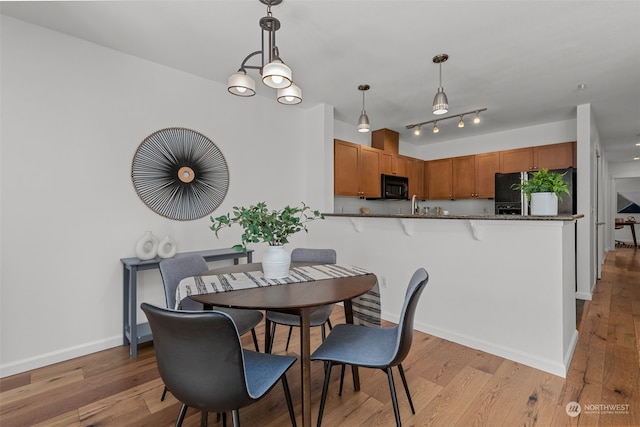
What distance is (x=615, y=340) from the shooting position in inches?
105

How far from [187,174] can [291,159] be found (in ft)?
4.59

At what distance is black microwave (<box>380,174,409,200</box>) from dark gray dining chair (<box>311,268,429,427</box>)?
11.1 feet

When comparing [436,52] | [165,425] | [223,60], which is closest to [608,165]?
[436,52]

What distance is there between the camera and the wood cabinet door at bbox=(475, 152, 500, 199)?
16.5 ft

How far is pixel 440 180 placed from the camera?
18.9 feet

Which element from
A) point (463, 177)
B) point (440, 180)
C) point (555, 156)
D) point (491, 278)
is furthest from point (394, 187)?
point (491, 278)

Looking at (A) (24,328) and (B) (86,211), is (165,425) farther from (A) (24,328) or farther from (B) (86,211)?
(B) (86,211)

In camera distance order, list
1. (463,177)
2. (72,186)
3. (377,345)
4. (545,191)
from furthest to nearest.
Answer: (463,177)
(72,186)
(545,191)
(377,345)

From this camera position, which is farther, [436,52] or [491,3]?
[436,52]

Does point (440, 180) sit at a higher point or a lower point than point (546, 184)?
higher

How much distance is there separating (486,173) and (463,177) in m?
0.39

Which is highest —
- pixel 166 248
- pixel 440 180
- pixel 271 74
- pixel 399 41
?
pixel 399 41

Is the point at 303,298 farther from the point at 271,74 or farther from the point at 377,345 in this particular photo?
the point at 271,74

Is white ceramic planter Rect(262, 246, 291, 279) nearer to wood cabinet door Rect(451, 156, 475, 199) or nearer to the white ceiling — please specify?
the white ceiling
